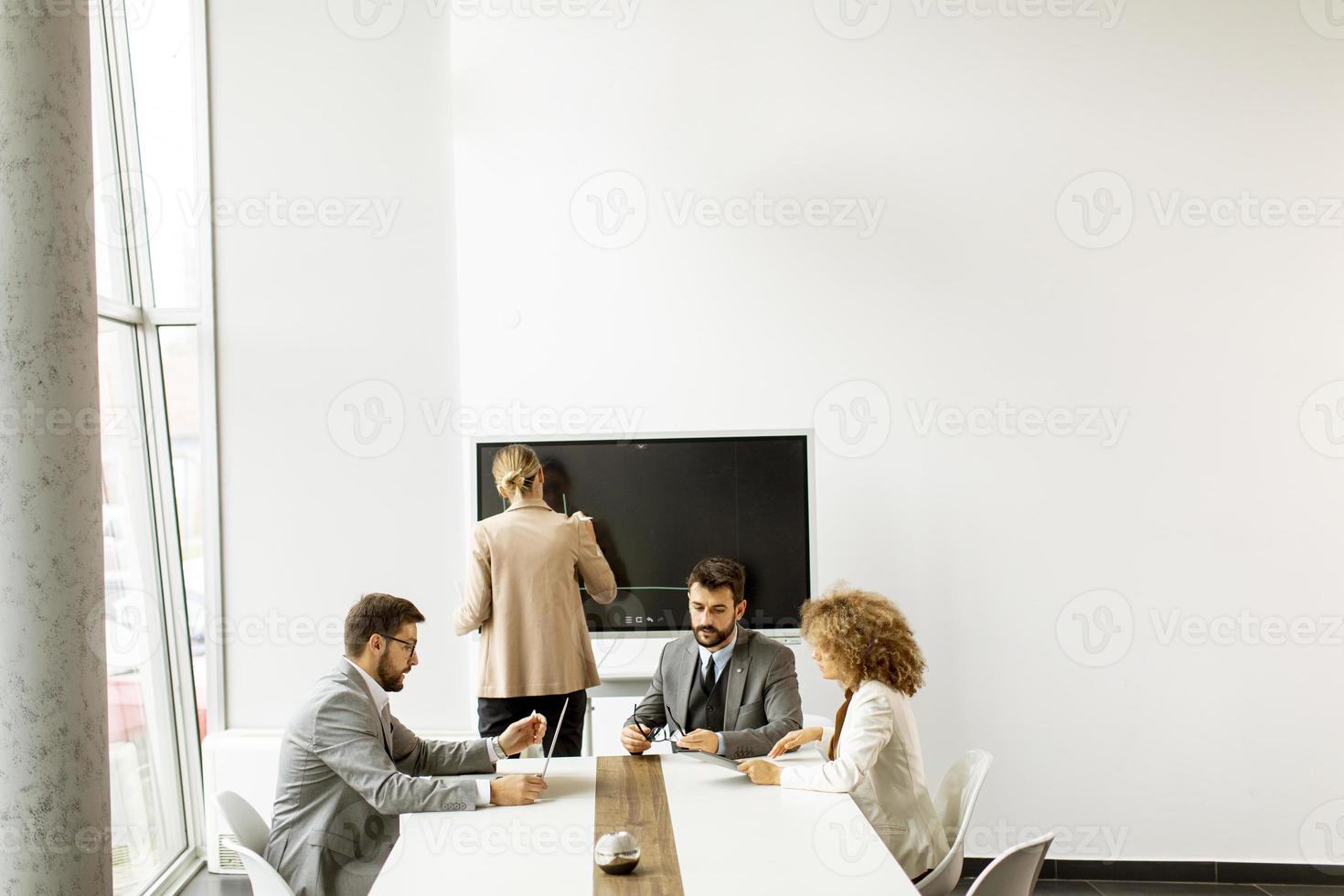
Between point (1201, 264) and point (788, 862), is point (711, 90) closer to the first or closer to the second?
point (1201, 264)

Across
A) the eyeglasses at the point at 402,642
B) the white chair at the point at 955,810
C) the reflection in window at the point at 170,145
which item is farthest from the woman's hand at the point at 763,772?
the reflection in window at the point at 170,145

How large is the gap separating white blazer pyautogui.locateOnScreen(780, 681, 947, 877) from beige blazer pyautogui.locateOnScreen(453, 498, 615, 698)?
1227 mm

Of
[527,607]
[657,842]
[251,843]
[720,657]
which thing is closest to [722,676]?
[720,657]

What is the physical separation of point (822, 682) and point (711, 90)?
265cm

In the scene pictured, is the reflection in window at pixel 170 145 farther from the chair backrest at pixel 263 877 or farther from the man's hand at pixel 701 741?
the man's hand at pixel 701 741

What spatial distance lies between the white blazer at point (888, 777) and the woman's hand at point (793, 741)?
244 mm

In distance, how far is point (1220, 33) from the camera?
14.6 feet

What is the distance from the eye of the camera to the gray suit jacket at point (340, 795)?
2.76 m

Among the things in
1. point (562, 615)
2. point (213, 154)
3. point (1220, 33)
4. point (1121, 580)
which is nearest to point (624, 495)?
point (562, 615)

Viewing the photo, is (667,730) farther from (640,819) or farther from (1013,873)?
(1013,873)

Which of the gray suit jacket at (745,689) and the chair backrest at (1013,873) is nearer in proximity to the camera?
the chair backrest at (1013,873)

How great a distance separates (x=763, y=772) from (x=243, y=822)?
56.0 inches

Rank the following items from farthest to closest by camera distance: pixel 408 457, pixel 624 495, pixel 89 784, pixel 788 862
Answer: pixel 408 457, pixel 624 495, pixel 89 784, pixel 788 862

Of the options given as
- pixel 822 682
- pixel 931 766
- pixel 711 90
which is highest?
pixel 711 90
